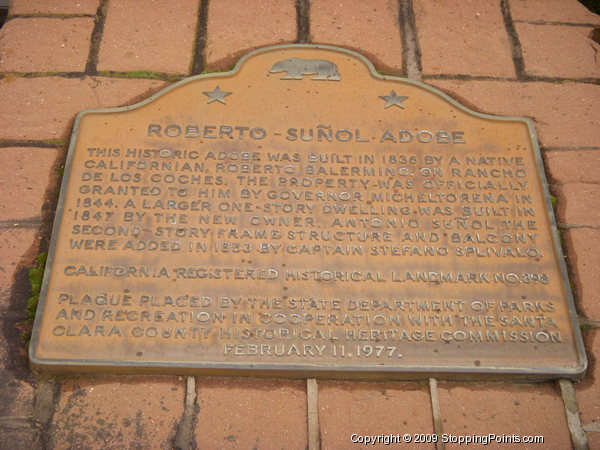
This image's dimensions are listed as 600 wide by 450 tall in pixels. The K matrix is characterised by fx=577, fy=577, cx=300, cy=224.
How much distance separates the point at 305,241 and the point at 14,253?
111cm

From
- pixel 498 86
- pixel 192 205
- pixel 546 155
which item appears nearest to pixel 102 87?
pixel 192 205

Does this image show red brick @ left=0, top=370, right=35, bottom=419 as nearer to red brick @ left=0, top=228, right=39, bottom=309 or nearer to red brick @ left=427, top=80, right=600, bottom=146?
red brick @ left=0, top=228, right=39, bottom=309

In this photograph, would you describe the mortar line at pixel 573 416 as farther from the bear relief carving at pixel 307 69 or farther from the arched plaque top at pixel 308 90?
the bear relief carving at pixel 307 69

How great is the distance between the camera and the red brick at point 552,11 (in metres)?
2.85

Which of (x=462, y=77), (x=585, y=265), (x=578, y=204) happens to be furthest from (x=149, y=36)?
(x=585, y=265)

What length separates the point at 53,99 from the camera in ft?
8.30

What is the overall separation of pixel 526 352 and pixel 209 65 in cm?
180

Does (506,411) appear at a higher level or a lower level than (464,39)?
lower

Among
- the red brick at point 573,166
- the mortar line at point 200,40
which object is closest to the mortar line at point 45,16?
the mortar line at point 200,40

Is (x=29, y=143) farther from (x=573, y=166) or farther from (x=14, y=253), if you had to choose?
(x=573, y=166)

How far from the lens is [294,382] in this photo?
201 cm

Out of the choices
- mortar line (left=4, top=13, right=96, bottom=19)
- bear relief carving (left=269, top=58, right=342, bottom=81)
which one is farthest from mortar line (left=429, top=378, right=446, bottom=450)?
mortar line (left=4, top=13, right=96, bottom=19)

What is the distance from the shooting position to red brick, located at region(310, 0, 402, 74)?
2.70 meters

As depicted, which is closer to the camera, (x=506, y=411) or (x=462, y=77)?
(x=506, y=411)
